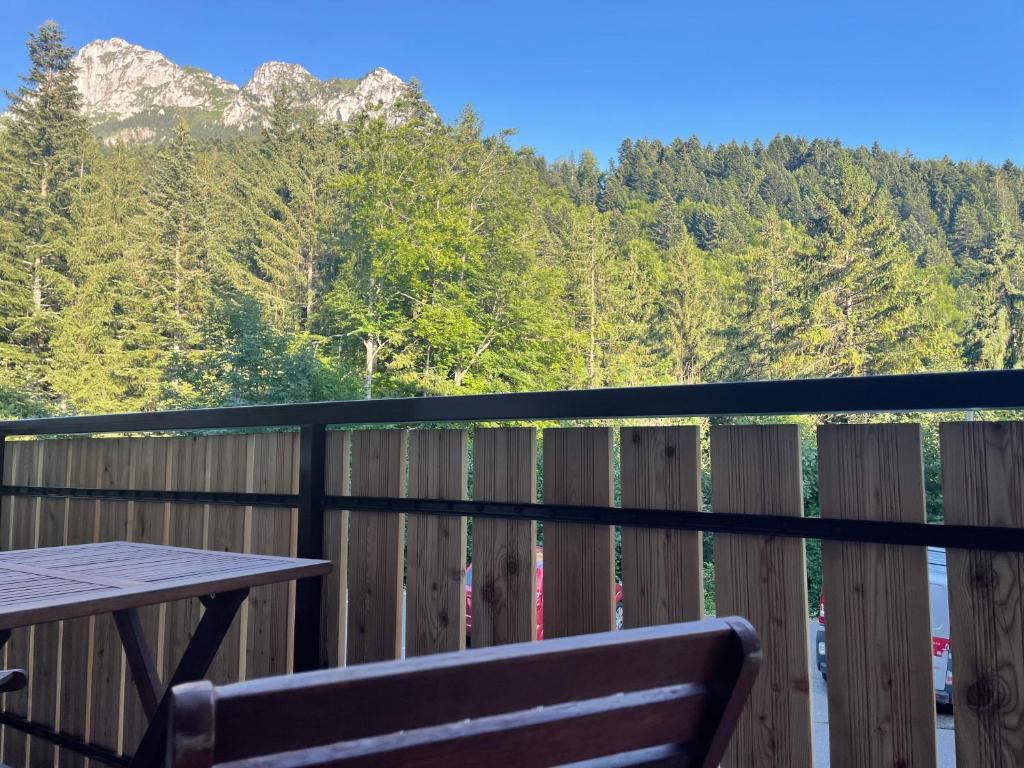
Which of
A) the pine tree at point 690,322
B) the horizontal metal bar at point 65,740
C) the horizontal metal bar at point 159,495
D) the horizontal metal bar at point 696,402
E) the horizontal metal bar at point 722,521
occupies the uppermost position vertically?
the pine tree at point 690,322

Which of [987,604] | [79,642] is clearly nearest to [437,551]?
[987,604]

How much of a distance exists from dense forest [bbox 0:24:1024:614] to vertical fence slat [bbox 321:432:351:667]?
75.1 feet

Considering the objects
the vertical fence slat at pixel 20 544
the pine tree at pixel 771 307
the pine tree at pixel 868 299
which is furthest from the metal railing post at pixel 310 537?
the pine tree at pixel 771 307

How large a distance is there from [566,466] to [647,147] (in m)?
50.3

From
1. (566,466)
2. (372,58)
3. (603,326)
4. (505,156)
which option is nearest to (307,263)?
(505,156)

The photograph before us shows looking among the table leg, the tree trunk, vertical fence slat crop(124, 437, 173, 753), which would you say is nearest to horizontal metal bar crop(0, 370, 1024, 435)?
vertical fence slat crop(124, 437, 173, 753)

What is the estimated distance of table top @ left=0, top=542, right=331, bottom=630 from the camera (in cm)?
123

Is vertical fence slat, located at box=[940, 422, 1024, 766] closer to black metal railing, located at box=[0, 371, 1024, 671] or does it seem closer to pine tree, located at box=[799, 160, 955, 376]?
black metal railing, located at box=[0, 371, 1024, 671]

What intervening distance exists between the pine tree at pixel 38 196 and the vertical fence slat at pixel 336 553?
1017 inches

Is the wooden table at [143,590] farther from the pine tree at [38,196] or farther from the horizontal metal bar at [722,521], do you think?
the pine tree at [38,196]

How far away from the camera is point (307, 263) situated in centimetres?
2967

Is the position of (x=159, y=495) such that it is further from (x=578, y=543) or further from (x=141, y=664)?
(x=578, y=543)

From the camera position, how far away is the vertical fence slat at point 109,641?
237 centimetres

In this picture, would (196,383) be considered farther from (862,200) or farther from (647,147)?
(647,147)
